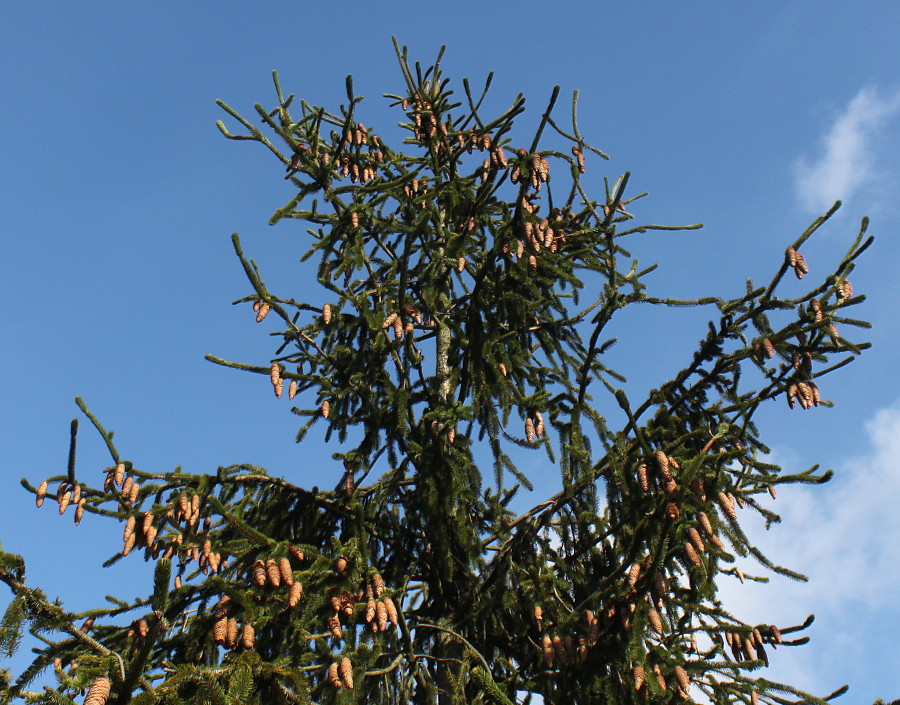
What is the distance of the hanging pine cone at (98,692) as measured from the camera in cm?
232

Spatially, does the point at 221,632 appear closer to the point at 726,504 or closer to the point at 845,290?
the point at 726,504

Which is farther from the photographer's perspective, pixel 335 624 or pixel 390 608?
pixel 390 608

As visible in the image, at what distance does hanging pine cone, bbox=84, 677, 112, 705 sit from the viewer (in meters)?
2.32

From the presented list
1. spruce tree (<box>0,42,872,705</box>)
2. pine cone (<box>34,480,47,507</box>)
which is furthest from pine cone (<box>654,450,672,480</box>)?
pine cone (<box>34,480,47,507</box>)

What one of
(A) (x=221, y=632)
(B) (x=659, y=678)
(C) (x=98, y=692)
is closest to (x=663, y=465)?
(B) (x=659, y=678)

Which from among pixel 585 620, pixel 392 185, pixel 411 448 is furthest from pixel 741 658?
pixel 392 185

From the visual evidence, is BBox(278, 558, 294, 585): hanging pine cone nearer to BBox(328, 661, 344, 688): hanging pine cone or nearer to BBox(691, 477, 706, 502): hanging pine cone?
BBox(328, 661, 344, 688): hanging pine cone

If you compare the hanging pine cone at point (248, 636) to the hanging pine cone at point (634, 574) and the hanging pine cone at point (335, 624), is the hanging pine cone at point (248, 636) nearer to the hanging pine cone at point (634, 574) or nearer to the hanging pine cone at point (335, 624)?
the hanging pine cone at point (335, 624)

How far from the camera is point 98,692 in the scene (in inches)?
92.6

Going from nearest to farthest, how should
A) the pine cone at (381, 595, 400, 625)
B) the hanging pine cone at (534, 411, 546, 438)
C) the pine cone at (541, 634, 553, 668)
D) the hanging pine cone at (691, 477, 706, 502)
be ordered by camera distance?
the hanging pine cone at (691, 477, 706, 502)
the pine cone at (381, 595, 400, 625)
the pine cone at (541, 634, 553, 668)
the hanging pine cone at (534, 411, 546, 438)

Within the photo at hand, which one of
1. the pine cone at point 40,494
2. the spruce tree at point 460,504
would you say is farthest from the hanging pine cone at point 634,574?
the pine cone at point 40,494

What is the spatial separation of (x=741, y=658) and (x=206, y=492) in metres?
3.98

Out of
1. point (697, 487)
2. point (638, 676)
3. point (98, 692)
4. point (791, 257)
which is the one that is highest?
point (791, 257)

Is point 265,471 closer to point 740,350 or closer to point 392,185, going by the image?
point 392,185
